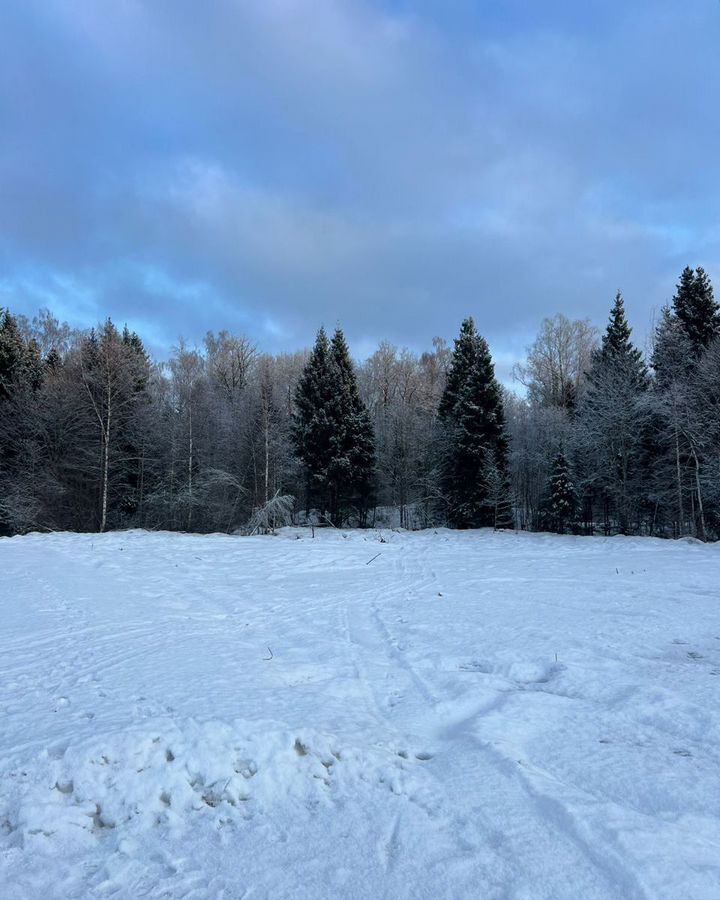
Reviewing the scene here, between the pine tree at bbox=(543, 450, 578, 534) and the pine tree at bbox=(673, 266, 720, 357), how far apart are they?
9.96 m

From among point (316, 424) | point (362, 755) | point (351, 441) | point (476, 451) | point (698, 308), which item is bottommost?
point (362, 755)

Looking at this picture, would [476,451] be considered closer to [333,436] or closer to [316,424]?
[333,436]

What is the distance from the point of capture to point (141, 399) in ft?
102

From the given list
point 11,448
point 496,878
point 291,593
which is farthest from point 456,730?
point 11,448

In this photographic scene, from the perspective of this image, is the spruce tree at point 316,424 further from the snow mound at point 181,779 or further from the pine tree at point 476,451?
the snow mound at point 181,779

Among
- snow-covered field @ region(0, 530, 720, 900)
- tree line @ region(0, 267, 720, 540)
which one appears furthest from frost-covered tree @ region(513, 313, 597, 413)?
snow-covered field @ region(0, 530, 720, 900)

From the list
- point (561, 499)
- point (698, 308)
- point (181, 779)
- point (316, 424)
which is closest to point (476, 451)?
point (561, 499)

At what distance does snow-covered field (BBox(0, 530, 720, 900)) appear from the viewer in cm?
268

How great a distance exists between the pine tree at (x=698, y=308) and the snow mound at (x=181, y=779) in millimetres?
32285

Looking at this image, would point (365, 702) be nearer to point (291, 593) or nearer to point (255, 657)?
point (255, 657)

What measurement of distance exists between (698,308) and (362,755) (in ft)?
111

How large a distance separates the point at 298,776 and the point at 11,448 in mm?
33456

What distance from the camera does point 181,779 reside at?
133 inches

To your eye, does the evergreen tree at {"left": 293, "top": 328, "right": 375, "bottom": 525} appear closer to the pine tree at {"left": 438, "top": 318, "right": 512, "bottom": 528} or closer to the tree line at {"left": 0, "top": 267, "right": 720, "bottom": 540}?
the tree line at {"left": 0, "top": 267, "right": 720, "bottom": 540}
